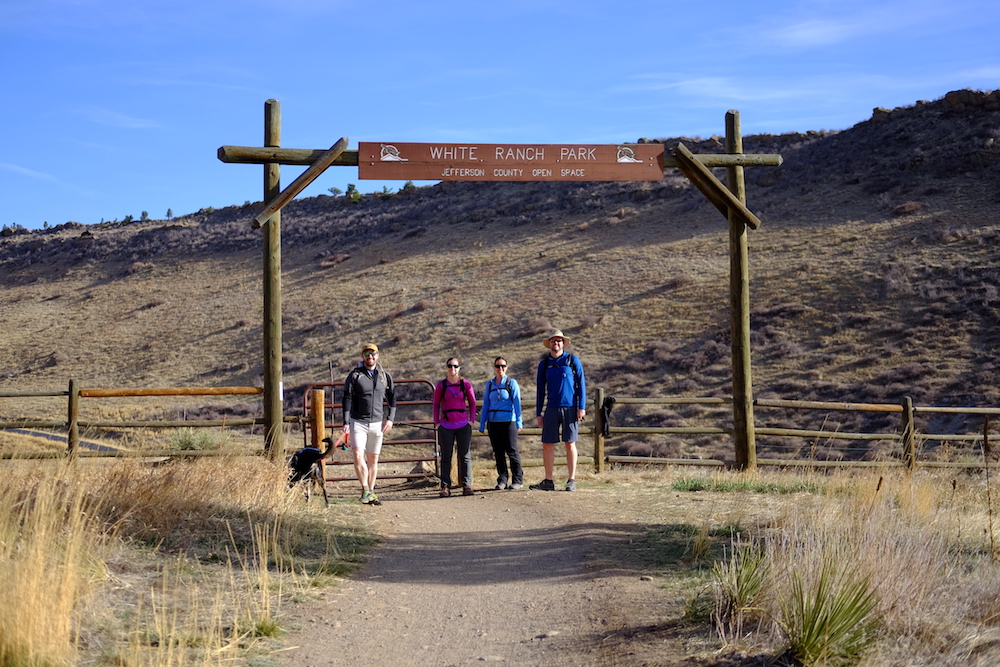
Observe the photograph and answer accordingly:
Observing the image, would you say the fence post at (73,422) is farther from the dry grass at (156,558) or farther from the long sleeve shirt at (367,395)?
the long sleeve shirt at (367,395)

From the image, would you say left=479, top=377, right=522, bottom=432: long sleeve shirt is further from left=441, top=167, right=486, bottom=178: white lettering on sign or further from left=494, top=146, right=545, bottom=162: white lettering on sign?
left=494, top=146, right=545, bottom=162: white lettering on sign

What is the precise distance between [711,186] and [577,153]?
1.93 metres

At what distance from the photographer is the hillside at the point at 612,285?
29.7m

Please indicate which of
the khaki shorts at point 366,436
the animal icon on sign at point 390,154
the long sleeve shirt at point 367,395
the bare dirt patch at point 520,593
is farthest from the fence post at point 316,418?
the animal icon on sign at point 390,154

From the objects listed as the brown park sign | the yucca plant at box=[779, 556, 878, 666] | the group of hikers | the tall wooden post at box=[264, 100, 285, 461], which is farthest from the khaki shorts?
the yucca plant at box=[779, 556, 878, 666]

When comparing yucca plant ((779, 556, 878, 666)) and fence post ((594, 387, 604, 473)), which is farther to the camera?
fence post ((594, 387, 604, 473))

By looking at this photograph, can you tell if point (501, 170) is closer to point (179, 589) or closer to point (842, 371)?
point (179, 589)

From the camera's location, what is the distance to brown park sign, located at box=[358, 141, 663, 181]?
36.2 feet

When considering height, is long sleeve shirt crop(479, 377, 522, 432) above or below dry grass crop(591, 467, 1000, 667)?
above

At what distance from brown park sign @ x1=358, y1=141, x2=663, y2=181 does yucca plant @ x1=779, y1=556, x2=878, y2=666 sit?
7.03m

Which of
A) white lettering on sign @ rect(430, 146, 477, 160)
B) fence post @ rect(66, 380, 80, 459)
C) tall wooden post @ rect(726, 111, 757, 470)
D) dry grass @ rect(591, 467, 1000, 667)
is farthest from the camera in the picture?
tall wooden post @ rect(726, 111, 757, 470)

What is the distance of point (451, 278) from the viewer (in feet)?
142

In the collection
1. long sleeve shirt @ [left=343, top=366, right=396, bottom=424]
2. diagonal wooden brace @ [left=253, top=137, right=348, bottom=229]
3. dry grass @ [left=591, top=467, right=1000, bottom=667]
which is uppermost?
diagonal wooden brace @ [left=253, top=137, right=348, bottom=229]

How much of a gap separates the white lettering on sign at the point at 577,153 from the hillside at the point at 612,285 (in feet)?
46.9
